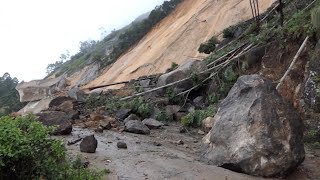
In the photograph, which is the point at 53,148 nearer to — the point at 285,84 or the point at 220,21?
the point at 285,84

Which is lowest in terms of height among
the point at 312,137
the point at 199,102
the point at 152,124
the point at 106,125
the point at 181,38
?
the point at 312,137

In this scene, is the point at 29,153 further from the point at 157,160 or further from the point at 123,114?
the point at 123,114

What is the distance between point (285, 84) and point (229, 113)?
11.1 ft

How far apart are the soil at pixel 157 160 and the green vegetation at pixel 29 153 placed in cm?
141

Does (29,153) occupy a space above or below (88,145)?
above

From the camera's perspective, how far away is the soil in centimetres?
725

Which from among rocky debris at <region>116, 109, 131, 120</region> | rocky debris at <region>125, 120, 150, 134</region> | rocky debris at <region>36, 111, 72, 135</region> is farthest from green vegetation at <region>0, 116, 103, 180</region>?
rocky debris at <region>116, 109, 131, 120</region>

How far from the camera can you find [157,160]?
8227mm

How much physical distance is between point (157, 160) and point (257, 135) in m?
2.00

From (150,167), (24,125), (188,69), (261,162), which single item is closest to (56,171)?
(24,125)

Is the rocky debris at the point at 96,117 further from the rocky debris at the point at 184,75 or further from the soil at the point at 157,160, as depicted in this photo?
the rocky debris at the point at 184,75

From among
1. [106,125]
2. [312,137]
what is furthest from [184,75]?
[312,137]

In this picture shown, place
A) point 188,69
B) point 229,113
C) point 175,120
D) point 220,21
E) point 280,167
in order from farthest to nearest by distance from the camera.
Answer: point 220,21, point 188,69, point 175,120, point 229,113, point 280,167

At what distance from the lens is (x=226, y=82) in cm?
1388
